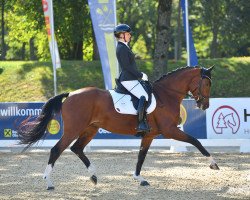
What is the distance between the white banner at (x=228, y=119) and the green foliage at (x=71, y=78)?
1234cm

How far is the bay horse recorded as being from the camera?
34.0 feet

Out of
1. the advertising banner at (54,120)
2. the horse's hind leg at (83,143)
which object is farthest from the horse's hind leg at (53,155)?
the advertising banner at (54,120)

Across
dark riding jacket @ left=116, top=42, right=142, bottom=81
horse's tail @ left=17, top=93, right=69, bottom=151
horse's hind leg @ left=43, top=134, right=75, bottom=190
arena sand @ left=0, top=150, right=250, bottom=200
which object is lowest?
arena sand @ left=0, top=150, right=250, bottom=200

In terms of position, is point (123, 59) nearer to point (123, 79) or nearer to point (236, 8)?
point (123, 79)

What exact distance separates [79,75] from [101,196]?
21.9 m

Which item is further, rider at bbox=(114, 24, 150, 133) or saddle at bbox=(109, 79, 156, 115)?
saddle at bbox=(109, 79, 156, 115)

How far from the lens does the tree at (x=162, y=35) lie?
24.4 m

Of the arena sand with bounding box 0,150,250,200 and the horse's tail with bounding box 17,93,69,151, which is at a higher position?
the horse's tail with bounding box 17,93,69,151

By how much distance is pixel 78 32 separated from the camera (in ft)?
117

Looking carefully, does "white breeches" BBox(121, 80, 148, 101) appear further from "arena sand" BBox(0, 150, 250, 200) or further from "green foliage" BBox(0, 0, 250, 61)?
"green foliage" BBox(0, 0, 250, 61)

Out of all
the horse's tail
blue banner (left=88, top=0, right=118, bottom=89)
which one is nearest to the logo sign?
blue banner (left=88, top=0, right=118, bottom=89)

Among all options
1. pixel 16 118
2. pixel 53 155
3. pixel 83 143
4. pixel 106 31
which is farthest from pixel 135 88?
pixel 106 31

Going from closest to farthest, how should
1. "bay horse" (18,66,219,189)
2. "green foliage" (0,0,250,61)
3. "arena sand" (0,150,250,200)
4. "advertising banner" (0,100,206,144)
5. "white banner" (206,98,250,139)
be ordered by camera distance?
"arena sand" (0,150,250,200) < "bay horse" (18,66,219,189) < "white banner" (206,98,250,139) < "advertising banner" (0,100,206,144) < "green foliage" (0,0,250,61)

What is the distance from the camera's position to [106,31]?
19906mm
